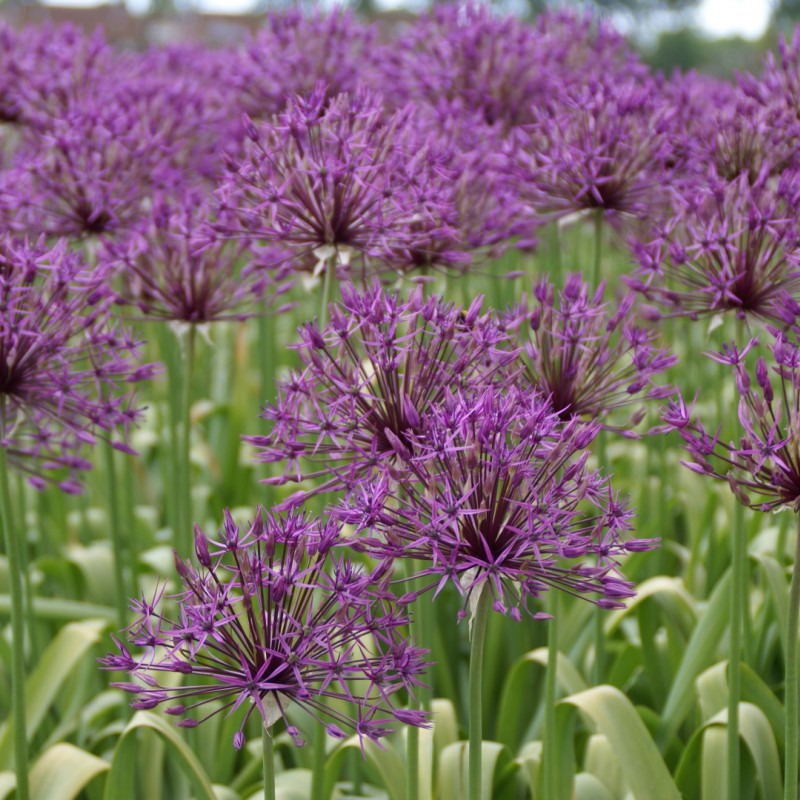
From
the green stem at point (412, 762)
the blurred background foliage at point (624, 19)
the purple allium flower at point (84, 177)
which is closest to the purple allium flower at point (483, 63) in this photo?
the purple allium flower at point (84, 177)

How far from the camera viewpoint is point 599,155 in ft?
12.8

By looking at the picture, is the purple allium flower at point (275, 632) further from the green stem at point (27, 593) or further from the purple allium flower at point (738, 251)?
the green stem at point (27, 593)

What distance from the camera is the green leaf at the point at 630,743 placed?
3.46 meters

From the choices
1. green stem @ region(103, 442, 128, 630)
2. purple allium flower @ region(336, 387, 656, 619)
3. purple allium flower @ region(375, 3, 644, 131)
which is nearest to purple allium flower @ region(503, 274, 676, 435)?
purple allium flower @ region(336, 387, 656, 619)

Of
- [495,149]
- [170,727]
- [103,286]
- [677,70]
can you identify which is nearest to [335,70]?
[495,149]

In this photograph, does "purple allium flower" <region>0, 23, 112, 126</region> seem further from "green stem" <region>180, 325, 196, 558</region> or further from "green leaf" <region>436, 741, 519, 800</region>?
"green leaf" <region>436, 741, 519, 800</region>

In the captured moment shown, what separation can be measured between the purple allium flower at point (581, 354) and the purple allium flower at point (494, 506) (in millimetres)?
648

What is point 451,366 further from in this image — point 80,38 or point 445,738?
point 80,38

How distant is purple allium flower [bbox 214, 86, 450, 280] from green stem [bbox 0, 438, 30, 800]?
106cm

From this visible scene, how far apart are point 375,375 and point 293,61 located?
10.6 feet

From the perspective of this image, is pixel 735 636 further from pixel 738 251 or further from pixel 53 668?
pixel 53 668

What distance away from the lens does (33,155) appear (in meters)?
4.75

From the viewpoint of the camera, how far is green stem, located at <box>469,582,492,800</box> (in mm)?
2398

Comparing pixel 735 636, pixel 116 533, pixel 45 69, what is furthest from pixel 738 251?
pixel 45 69
